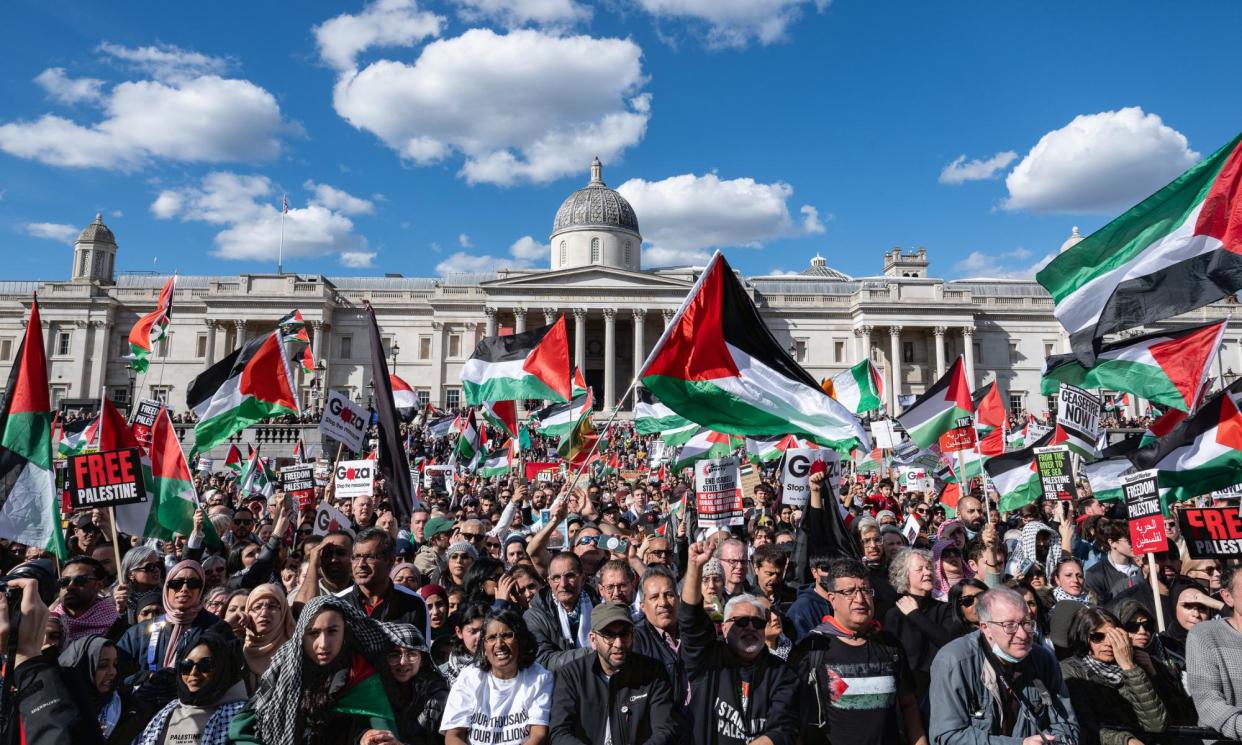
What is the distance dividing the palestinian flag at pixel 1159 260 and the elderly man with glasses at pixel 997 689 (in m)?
3.32

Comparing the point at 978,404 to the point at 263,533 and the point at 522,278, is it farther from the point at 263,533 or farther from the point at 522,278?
the point at 522,278

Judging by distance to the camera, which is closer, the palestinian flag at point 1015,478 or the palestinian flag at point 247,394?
the palestinian flag at point 1015,478

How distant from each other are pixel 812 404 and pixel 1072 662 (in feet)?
9.51

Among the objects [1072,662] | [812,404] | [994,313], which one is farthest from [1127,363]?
[994,313]

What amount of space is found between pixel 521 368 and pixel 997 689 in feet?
35.1

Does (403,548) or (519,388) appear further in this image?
(519,388)

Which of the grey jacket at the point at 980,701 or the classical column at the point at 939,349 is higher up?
the classical column at the point at 939,349

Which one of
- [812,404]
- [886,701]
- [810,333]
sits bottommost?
[886,701]

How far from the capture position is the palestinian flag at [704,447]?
1373 centimetres

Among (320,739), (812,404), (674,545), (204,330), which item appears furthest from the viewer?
(204,330)

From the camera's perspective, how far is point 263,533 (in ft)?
32.8

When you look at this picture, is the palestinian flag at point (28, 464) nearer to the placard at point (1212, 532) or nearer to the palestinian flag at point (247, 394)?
the palestinian flag at point (247, 394)

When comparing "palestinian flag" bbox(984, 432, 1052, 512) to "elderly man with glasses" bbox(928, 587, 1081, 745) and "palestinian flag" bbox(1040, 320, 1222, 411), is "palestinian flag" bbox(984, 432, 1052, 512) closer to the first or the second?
"palestinian flag" bbox(1040, 320, 1222, 411)

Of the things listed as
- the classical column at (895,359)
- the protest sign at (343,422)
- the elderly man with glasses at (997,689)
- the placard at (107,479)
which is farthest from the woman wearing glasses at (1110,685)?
the classical column at (895,359)
